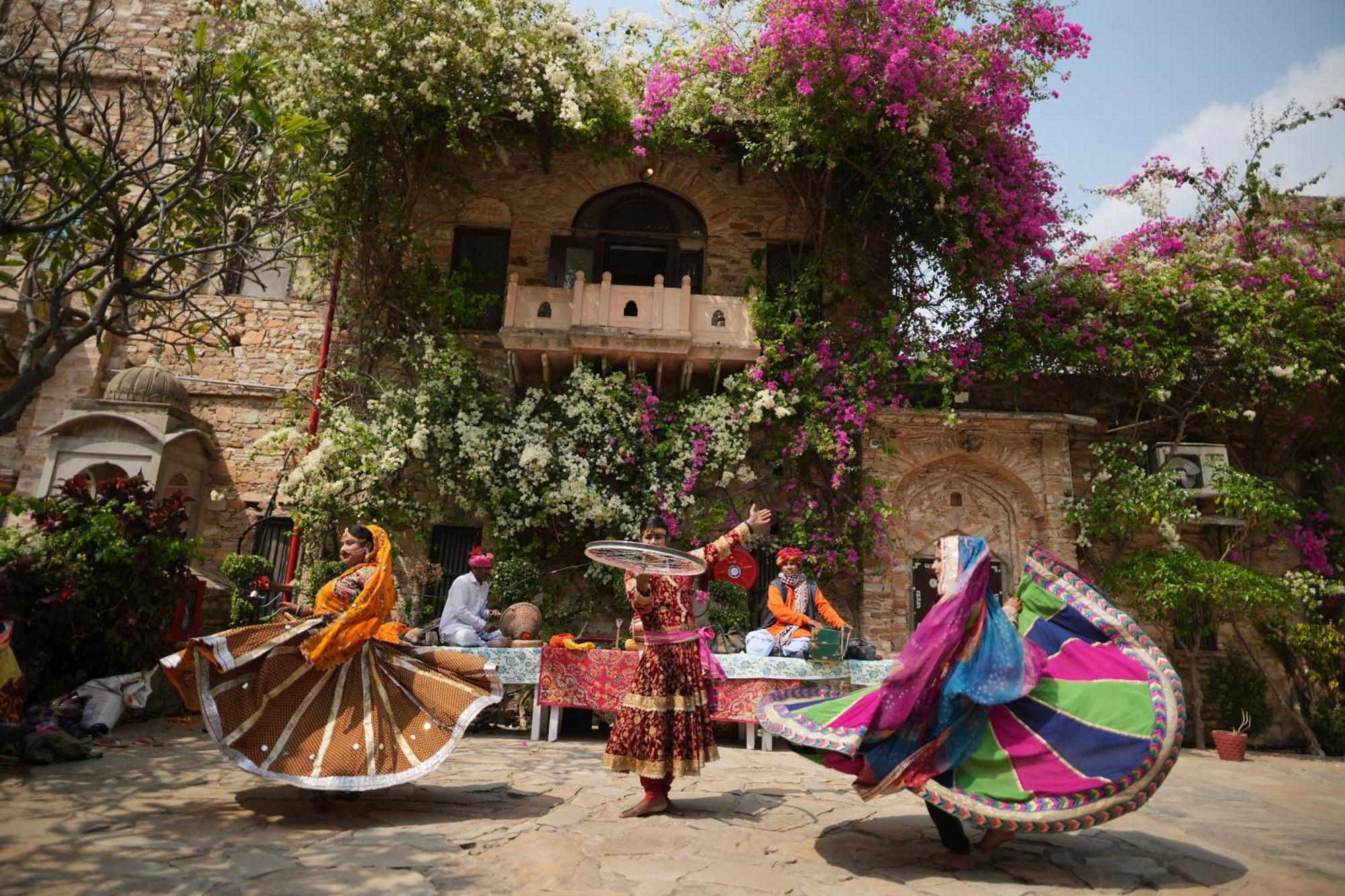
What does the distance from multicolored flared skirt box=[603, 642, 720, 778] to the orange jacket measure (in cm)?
295

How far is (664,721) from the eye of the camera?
456 centimetres

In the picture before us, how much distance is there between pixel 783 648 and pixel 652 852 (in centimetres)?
390

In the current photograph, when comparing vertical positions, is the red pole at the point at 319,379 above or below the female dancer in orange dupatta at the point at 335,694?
above

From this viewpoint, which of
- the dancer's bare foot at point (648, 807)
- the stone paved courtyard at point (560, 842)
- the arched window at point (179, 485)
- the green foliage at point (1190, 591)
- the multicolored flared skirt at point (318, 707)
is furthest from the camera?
the arched window at point (179, 485)

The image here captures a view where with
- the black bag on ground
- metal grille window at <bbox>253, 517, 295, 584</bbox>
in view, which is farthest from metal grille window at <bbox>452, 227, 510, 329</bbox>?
the black bag on ground

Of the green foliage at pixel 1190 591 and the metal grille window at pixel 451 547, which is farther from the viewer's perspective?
the metal grille window at pixel 451 547

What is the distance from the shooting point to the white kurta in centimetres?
767

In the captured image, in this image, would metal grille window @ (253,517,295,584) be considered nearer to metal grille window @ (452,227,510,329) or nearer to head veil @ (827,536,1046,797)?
metal grille window @ (452,227,510,329)

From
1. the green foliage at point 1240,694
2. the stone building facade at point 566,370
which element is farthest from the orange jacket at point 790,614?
the green foliage at point 1240,694

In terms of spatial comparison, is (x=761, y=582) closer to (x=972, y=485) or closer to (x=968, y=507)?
(x=968, y=507)

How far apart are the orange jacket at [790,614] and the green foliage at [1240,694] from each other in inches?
253

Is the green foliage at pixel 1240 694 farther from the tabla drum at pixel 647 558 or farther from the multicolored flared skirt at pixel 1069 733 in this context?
the tabla drum at pixel 647 558

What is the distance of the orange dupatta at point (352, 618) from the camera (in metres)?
4.27

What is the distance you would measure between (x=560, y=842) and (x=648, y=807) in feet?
2.48
